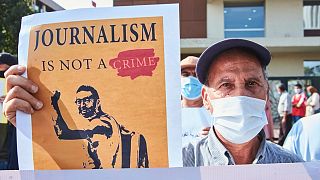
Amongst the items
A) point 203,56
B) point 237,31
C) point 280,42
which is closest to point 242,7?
point 237,31

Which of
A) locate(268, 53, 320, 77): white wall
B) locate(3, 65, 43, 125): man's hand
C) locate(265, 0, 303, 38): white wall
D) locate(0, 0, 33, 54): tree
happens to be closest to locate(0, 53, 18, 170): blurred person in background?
locate(3, 65, 43, 125): man's hand

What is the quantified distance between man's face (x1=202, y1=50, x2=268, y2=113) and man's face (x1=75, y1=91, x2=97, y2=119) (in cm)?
57

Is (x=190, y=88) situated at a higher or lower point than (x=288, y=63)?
lower

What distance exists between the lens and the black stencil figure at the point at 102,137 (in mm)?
1213

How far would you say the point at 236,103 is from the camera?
5.27ft

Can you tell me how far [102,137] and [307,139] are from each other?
1.09 m

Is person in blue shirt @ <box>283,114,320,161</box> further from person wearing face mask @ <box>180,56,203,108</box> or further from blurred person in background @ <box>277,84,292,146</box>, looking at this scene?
blurred person in background @ <box>277,84,292,146</box>

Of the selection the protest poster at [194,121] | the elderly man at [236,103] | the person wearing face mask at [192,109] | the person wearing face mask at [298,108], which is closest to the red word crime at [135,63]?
the elderly man at [236,103]

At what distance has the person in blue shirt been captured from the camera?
189cm

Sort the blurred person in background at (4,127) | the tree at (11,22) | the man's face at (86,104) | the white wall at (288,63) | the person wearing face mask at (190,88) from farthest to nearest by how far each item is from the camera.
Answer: the white wall at (288,63)
the tree at (11,22)
the person wearing face mask at (190,88)
the blurred person in background at (4,127)
the man's face at (86,104)

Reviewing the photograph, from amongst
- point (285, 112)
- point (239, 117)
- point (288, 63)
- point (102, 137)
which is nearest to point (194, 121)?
point (239, 117)

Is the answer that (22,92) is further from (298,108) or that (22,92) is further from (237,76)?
(298,108)

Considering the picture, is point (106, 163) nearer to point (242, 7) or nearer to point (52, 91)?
point (52, 91)

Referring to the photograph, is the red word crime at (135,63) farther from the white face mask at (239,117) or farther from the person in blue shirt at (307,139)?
the person in blue shirt at (307,139)
